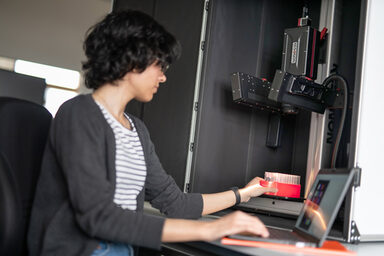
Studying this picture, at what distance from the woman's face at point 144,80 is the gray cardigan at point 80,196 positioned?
140mm

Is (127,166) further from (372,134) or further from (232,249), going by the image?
(372,134)

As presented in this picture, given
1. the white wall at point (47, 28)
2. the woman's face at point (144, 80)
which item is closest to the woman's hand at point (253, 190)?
the woman's face at point (144, 80)

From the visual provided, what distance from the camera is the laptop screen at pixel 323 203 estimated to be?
107cm

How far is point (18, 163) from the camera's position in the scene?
121cm

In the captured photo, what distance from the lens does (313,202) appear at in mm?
1241

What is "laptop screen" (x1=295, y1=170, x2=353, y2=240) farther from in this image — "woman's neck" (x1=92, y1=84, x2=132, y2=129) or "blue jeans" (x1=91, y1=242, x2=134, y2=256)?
"woman's neck" (x1=92, y1=84, x2=132, y2=129)

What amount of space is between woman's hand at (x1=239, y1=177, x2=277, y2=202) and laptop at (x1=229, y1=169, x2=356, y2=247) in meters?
0.35

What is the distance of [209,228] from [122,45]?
56cm

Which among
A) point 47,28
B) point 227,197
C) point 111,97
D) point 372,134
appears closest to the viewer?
point 111,97

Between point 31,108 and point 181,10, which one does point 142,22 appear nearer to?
point 31,108

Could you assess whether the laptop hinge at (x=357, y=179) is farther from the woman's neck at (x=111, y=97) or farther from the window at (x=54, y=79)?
the window at (x=54, y=79)

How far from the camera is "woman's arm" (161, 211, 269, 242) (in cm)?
100

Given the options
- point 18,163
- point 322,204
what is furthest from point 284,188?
point 18,163

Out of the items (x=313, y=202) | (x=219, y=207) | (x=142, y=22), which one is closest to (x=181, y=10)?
(x=142, y=22)
